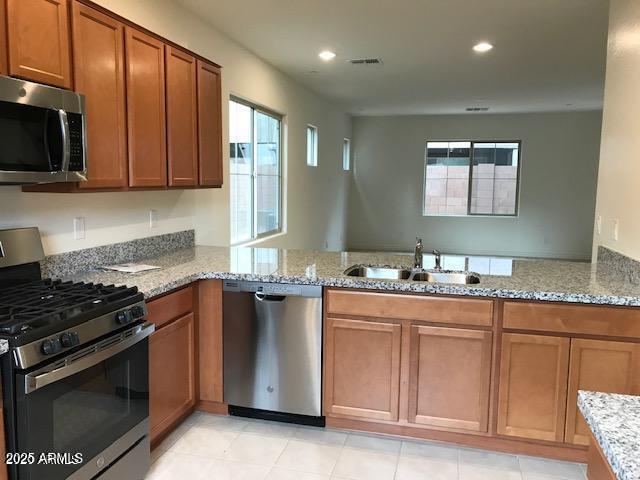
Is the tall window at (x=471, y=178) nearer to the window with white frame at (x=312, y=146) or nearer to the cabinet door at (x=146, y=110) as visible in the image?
the window with white frame at (x=312, y=146)

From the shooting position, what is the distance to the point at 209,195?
13.4ft

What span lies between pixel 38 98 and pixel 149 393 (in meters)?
1.37

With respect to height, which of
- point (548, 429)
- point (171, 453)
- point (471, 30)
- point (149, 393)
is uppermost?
point (471, 30)

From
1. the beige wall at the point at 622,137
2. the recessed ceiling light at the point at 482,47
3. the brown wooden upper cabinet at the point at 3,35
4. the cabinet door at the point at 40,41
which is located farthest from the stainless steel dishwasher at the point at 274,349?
the recessed ceiling light at the point at 482,47

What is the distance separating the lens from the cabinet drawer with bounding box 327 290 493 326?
250cm

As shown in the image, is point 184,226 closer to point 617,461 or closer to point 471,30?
point 471,30

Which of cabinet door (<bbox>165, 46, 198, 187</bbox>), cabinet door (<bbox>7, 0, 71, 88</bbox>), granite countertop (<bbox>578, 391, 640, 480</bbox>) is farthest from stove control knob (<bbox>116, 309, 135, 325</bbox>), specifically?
granite countertop (<bbox>578, 391, 640, 480</bbox>)

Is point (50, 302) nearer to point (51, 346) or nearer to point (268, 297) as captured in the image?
point (51, 346)

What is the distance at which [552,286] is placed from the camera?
97.7 inches

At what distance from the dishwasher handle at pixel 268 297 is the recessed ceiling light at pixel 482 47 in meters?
3.15

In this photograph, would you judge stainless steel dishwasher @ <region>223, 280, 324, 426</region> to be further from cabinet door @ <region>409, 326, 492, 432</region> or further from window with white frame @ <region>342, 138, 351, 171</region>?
window with white frame @ <region>342, 138, 351, 171</region>

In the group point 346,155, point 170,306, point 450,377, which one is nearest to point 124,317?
point 170,306

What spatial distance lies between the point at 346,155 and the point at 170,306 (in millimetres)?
7638

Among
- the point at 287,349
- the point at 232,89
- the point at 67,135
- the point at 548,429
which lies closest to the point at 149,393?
the point at 287,349
